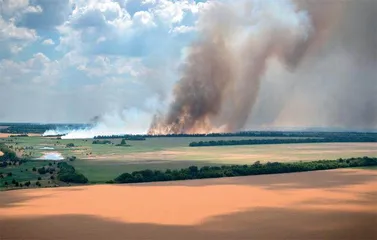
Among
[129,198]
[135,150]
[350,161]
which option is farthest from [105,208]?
[350,161]

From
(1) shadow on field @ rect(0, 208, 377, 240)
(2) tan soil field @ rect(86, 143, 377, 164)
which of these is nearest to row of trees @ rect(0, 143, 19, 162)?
(2) tan soil field @ rect(86, 143, 377, 164)

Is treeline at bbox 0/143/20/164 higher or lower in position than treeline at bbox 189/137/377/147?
lower

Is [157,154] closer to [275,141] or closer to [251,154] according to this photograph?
[251,154]

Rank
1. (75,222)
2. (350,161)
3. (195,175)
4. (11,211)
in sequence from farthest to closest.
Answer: (350,161) < (195,175) < (11,211) < (75,222)

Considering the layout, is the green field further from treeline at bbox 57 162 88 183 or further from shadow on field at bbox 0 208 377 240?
shadow on field at bbox 0 208 377 240

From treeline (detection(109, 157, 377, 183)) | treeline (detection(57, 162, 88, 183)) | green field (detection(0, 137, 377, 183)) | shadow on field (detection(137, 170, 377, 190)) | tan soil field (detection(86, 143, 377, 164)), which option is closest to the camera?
treeline (detection(57, 162, 88, 183))

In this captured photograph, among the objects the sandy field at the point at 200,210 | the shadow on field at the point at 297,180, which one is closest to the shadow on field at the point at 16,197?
the sandy field at the point at 200,210

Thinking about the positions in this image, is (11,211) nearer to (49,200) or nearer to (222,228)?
(49,200)
